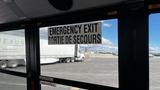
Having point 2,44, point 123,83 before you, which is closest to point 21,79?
point 2,44

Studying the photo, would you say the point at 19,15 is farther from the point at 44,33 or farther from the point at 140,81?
the point at 140,81

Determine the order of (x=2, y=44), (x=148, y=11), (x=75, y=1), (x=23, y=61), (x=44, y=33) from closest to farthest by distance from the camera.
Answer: (x=148, y=11)
(x=75, y=1)
(x=44, y=33)
(x=23, y=61)
(x=2, y=44)

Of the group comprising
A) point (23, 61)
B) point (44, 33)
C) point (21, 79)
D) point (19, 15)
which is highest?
point (19, 15)

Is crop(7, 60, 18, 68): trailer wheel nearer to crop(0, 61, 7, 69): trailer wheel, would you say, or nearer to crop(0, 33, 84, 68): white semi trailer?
crop(0, 33, 84, 68): white semi trailer

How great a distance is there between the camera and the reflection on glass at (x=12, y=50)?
359cm

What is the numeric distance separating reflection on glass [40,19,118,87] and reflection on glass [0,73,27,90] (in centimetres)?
52

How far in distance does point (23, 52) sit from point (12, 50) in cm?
30

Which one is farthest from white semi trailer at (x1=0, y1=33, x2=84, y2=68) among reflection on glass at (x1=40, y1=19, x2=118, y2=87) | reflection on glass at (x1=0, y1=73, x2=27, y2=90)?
reflection on glass at (x1=0, y1=73, x2=27, y2=90)

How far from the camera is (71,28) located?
2820mm

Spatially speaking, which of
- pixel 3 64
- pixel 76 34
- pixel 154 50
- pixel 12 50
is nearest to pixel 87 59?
pixel 76 34

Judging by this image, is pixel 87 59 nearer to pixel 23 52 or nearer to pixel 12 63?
pixel 23 52

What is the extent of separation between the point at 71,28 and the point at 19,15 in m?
0.85

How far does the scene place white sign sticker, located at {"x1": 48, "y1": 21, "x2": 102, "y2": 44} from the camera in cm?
259

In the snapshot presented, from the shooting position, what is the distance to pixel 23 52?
3.59m
